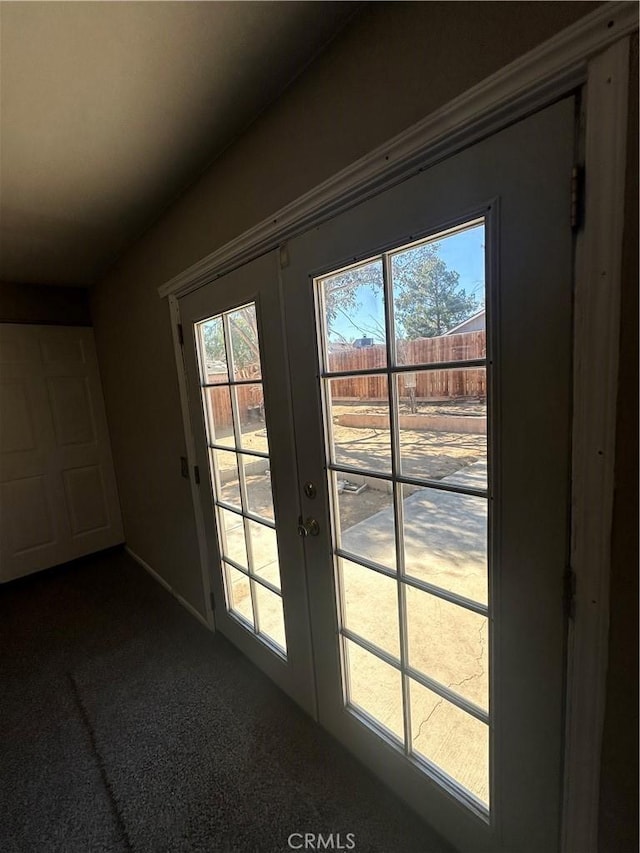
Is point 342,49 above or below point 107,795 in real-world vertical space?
above

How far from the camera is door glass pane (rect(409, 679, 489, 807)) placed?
0.97m

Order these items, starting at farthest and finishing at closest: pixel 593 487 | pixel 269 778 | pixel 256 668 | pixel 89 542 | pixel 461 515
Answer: pixel 89 542 → pixel 256 668 → pixel 269 778 → pixel 461 515 → pixel 593 487

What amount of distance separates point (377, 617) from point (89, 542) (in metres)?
2.84

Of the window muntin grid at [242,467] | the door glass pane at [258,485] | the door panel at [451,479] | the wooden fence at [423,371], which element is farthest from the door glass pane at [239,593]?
the wooden fence at [423,371]

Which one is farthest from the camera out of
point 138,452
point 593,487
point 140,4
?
point 138,452

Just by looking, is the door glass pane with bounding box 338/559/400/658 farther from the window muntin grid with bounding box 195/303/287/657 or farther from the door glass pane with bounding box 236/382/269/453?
the door glass pane with bounding box 236/382/269/453

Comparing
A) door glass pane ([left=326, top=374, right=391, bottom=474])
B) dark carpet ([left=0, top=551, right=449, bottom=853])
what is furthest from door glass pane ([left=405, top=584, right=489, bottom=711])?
dark carpet ([left=0, top=551, right=449, bottom=853])

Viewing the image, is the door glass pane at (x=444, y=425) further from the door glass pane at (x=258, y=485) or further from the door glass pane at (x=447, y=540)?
the door glass pane at (x=258, y=485)

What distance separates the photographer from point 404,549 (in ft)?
3.34

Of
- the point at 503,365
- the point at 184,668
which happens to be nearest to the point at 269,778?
the point at 184,668

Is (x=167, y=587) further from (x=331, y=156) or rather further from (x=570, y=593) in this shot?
(x=331, y=156)

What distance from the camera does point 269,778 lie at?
4.10 feet

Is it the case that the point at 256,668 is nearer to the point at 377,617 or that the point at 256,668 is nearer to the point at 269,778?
the point at 269,778

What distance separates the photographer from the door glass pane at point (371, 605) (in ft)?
3.59
